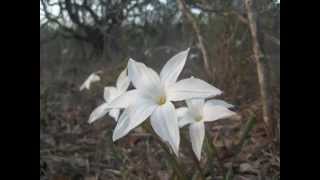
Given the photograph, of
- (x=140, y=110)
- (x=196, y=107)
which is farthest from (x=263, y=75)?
(x=140, y=110)

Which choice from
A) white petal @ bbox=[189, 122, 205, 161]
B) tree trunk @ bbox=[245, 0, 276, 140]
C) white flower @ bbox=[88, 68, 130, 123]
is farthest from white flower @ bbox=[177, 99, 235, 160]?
tree trunk @ bbox=[245, 0, 276, 140]

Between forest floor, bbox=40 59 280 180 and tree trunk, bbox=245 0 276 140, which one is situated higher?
tree trunk, bbox=245 0 276 140

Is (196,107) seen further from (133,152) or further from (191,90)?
(133,152)

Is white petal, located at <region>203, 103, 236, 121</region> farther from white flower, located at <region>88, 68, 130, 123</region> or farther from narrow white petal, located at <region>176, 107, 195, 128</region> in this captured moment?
white flower, located at <region>88, 68, 130, 123</region>

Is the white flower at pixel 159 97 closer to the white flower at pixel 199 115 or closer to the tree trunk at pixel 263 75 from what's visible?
the white flower at pixel 199 115
